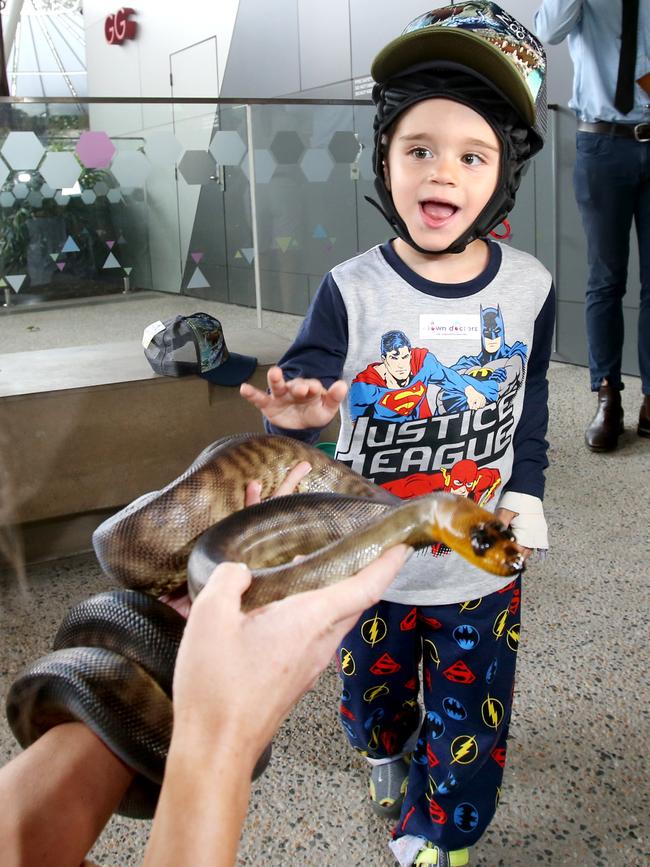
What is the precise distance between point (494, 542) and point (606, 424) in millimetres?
1882

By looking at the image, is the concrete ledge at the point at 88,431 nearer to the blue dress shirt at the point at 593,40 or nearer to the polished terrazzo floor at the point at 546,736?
the polished terrazzo floor at the point at 546,736

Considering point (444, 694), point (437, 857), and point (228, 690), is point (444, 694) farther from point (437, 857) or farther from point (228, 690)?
point (228, 690)

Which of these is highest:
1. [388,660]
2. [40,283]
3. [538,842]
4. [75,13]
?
[75,13]

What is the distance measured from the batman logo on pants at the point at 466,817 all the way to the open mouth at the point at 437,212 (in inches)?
26.1

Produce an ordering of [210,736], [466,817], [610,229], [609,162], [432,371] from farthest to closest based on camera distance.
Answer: [610,229] → [609,162] → [466,817] → [432,371] → [210,736]

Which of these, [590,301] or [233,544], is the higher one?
[233,544]

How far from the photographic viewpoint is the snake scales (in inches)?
13.8

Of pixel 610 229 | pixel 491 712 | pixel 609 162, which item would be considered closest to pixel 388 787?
pixel 491 712

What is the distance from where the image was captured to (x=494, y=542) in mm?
355

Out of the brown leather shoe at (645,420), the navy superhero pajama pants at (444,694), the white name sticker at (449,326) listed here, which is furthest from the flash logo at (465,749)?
the brown leather shoe at (645,420)

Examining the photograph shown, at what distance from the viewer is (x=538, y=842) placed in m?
1.06

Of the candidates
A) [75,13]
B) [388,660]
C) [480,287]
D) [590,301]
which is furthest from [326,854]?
[590,301]

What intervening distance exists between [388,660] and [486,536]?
0.67m

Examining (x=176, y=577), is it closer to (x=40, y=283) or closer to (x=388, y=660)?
(x=40, y=283)
